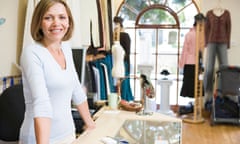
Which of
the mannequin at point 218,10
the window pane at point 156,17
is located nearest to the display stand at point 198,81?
the mannequin at point 218,10

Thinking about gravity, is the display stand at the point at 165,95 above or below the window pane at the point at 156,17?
below

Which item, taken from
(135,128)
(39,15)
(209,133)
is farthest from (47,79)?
(209,133)

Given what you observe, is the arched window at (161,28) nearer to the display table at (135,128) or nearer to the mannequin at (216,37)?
the mannequin at (216,37)

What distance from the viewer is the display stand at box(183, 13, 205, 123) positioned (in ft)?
16.3

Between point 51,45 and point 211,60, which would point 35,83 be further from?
point 211,60

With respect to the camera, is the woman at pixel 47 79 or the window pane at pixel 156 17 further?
the window pane at pixel 156 17

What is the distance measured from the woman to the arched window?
Result: 4313mm

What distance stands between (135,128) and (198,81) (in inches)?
122

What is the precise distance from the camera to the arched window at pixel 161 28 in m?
5.89

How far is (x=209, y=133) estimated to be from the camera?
184 inches

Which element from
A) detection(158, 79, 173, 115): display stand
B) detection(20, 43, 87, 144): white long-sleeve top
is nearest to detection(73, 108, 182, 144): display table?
detection(20, 43, 87, 144): white long-sleeve top

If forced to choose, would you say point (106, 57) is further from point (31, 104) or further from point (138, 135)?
point (31, 104)

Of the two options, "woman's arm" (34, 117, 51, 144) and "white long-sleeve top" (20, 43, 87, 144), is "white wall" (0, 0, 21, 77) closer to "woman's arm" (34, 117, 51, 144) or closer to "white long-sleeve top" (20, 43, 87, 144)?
"white long-sleeve top" (20, 43, 87, 144)

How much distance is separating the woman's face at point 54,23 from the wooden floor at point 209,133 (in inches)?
125
